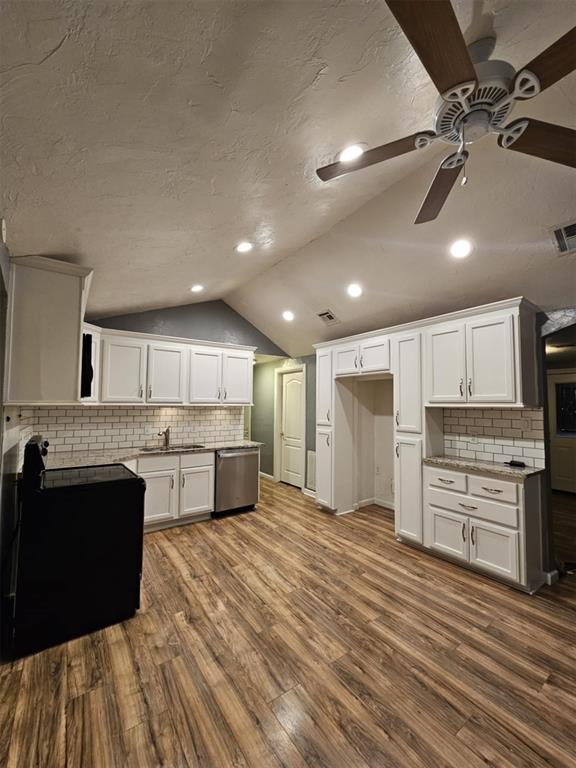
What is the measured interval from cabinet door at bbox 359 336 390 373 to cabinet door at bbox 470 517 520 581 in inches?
72.4

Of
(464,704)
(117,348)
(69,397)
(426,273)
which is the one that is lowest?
(464,704)

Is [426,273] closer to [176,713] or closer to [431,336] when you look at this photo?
[431,336]

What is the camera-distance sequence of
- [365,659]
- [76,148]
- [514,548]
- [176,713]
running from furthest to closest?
[514,548]
[365,659]
[176,713]
[76,148]

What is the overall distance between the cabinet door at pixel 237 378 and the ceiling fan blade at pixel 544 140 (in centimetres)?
396

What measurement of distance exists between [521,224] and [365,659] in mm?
3154

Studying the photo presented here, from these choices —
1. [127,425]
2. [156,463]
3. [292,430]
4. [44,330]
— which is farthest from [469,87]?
[292,430]

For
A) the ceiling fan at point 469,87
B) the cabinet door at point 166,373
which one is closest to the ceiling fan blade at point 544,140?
the ceiling fan at point 469,87

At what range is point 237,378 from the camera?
496 centimetres

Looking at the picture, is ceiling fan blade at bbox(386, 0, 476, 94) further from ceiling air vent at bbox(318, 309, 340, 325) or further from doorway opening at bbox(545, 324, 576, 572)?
doorway opening at bbox(545, 324, 576, 572)

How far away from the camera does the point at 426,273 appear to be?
10.6 feet

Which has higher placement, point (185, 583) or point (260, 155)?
point (260, 155)

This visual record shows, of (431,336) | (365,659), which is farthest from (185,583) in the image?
(431,336)

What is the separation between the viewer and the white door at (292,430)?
581 cm

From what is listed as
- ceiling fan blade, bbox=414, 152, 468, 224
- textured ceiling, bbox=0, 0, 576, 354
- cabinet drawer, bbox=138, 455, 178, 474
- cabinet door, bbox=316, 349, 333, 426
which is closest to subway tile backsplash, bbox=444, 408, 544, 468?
textured ceiling, bbox=0, 0, 576, 354
